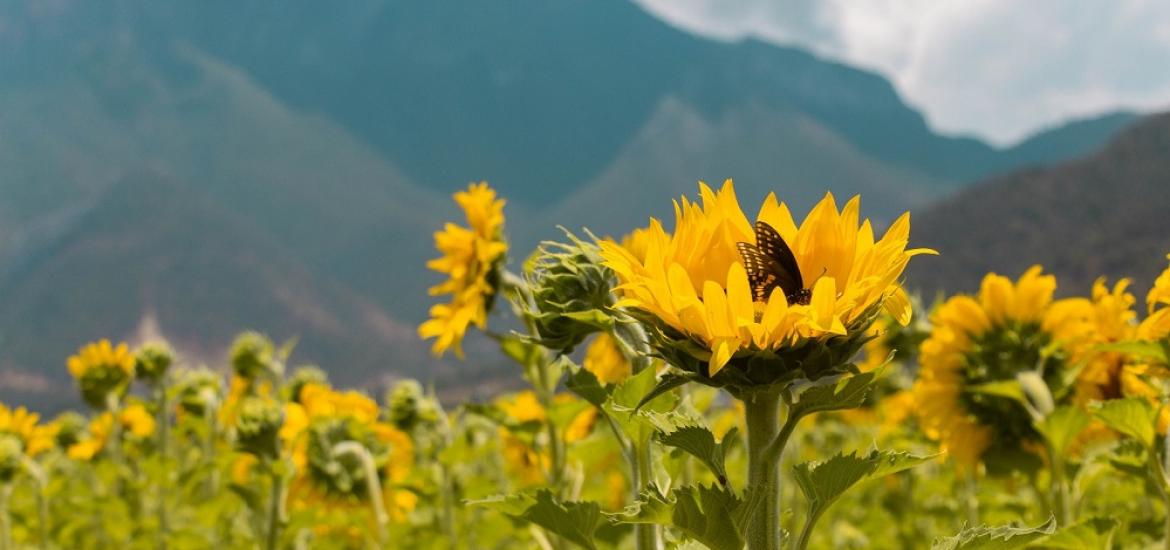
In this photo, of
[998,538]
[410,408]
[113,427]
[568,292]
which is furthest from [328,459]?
[113,427]

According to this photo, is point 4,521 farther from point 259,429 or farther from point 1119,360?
point 1119,360

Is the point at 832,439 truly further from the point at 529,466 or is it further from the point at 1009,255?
the point at 1009,255

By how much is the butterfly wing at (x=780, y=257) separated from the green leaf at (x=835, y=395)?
0.19 meters

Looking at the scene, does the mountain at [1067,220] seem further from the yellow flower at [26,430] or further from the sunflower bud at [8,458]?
the sunflower bud at [8,458]

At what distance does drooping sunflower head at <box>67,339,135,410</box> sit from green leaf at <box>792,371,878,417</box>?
6.08 metres

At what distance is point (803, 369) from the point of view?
1.12 meters

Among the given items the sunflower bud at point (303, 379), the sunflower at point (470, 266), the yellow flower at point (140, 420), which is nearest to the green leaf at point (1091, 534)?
the sunflower at point (470, 266)

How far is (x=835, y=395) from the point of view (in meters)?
1.12

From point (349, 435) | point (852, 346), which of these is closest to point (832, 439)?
point (349, 435)

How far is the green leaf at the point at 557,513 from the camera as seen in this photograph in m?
1.42

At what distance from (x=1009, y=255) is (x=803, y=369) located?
51.8m

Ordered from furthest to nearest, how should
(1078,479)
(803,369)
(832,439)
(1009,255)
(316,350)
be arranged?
(316,350)
(1009,255)
(832,439)
(1078,479)
(803,369)

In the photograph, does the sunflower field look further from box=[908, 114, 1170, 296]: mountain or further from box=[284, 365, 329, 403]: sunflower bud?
box=[908, 114, 1170, 296]: mountain

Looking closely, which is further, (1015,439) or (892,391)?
(892,391)
